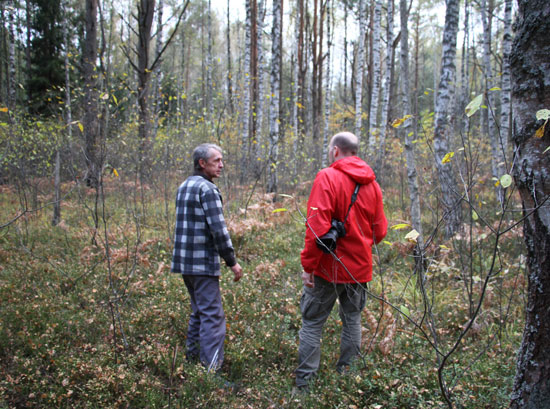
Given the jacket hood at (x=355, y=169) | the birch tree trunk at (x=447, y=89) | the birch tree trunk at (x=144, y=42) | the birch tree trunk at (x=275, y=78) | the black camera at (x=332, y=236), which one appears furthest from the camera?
the birch tree trunk at (x=275, y=78)

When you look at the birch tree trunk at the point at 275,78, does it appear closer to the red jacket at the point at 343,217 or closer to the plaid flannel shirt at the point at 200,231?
the plaid flannel shirt at the point at 200,231

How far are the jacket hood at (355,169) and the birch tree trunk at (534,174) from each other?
3.67 feet

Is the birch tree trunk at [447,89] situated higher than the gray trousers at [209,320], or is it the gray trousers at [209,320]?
the birch tree trunk at [447,89]

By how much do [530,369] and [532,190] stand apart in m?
0.91

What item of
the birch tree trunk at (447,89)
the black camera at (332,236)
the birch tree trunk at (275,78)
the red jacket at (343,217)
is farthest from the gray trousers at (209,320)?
the birch tree trunk at (275,78)

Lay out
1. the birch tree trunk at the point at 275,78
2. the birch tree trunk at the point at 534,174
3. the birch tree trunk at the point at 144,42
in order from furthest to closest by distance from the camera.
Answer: the birch tree trunk at the point at 275,78
the birch tree trunk at the point at 144,42
the birch tree trunk at the point at 534,174

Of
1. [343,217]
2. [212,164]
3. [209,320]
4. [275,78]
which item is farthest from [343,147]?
[275,78]

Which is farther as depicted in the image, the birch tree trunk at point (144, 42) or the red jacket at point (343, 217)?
the birch tree trunk at point (144, 42)

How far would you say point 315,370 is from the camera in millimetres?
2965

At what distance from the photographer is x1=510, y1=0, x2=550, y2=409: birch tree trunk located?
1601 mm

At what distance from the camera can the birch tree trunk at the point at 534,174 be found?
1.60 meters

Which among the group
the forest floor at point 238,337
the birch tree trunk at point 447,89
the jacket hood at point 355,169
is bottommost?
the forest floor at point 238,337

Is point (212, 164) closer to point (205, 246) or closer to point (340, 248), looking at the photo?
point (205, 246)

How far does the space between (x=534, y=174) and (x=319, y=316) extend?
75.0 inches
